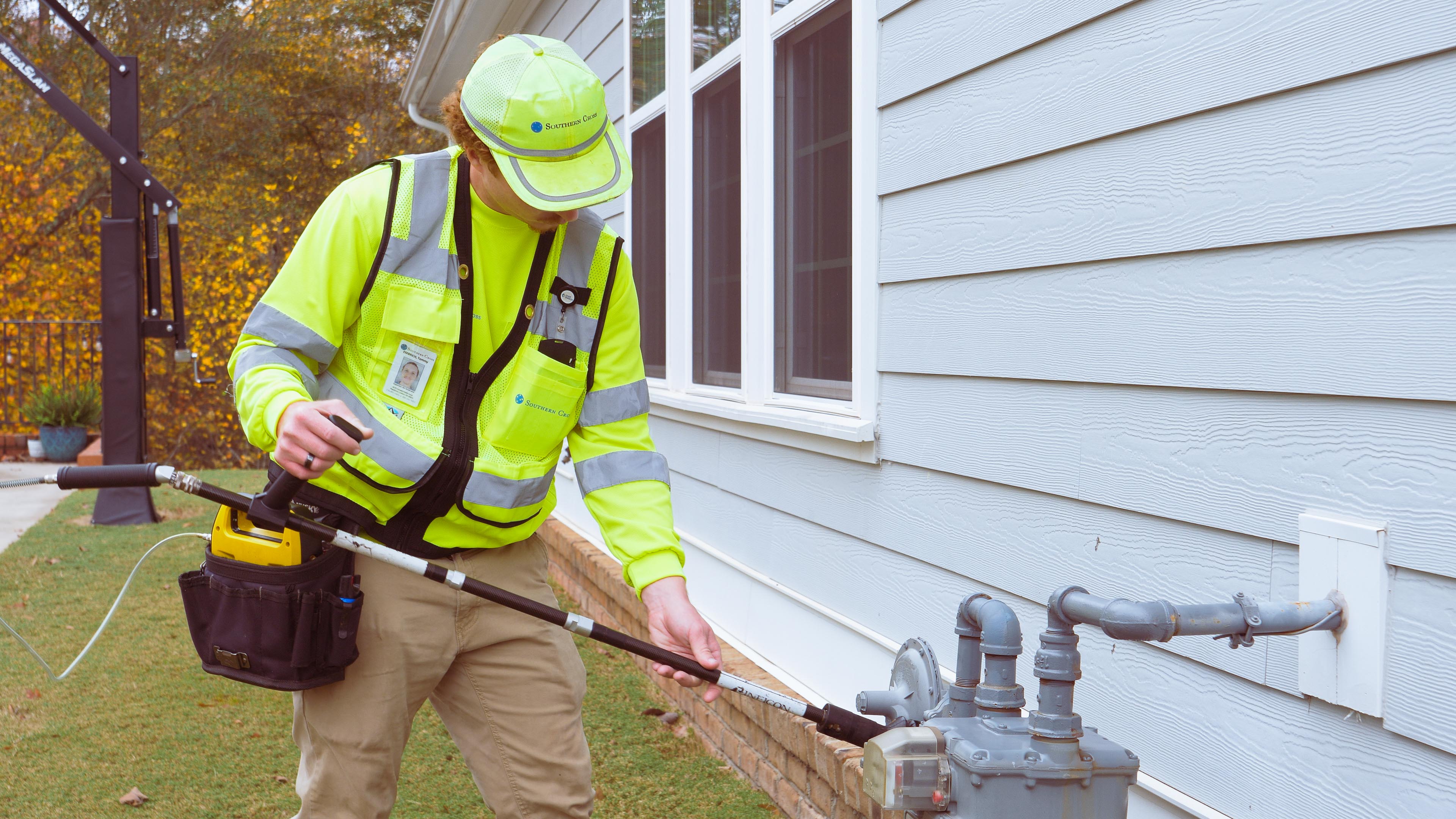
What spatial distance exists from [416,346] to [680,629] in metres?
0.76

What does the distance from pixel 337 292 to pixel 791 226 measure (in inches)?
75.1

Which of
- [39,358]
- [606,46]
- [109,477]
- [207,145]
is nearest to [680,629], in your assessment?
[109,477]

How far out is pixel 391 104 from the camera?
830 inches

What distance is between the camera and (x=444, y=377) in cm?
236

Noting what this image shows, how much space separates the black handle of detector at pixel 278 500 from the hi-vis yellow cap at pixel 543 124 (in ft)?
1.87

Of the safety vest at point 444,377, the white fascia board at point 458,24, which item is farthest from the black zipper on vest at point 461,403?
the white fascia board at point 458,24

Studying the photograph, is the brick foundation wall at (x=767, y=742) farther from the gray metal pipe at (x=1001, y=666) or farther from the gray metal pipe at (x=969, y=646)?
the gray metal pipe at (x=1001, y=666)

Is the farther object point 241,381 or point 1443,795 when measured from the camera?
point 241,381

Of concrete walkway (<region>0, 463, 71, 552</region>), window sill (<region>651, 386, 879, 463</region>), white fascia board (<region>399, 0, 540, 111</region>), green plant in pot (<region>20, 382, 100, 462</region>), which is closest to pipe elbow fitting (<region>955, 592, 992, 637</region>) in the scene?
window sill (<region>651, 386, 879, 463</region>)

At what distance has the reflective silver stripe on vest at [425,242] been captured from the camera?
2307 millimetres

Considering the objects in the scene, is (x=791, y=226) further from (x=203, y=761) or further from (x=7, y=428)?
(x=7, y=428)

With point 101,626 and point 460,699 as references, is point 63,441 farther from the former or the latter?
point 460,699

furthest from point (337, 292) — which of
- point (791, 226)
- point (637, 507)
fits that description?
point (791, 226)

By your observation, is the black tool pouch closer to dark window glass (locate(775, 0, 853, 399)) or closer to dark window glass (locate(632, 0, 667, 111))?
dark window glass (locate(775, 0, 853, 399))
